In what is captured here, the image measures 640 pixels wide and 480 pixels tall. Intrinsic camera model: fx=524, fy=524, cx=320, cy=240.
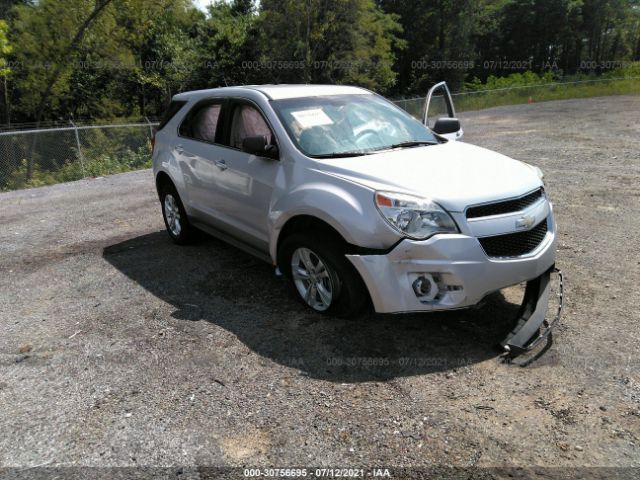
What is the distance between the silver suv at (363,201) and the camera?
11.5 feet

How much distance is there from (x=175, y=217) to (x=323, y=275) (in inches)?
116

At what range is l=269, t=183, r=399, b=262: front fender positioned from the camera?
11.6ft

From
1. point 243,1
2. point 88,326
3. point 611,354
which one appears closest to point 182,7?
point 243,1

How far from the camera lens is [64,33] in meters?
25.8

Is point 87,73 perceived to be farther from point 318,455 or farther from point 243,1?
point 318,455

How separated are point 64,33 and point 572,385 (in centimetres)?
2887

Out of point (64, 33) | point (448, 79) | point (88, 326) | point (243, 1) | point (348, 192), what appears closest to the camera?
point (348, 192)

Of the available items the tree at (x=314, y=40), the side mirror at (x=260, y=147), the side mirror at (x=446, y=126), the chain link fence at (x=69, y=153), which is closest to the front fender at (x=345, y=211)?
the side mirror at (x=260, y=147)

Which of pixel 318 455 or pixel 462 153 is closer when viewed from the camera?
pixel 318 455

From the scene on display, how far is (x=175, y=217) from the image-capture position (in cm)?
633

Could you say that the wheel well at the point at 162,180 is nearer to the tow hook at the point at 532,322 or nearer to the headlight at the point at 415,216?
the headlight at the point at 415,216

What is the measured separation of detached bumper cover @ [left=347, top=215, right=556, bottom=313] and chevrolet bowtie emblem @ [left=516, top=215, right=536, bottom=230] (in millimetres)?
205

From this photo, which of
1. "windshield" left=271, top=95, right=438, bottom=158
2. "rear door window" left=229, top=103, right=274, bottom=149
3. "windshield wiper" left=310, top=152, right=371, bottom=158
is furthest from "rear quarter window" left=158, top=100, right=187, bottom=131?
"windshield wiper" left=310, top=152, right=371, bottom=158

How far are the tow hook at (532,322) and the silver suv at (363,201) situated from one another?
26 millimetres
